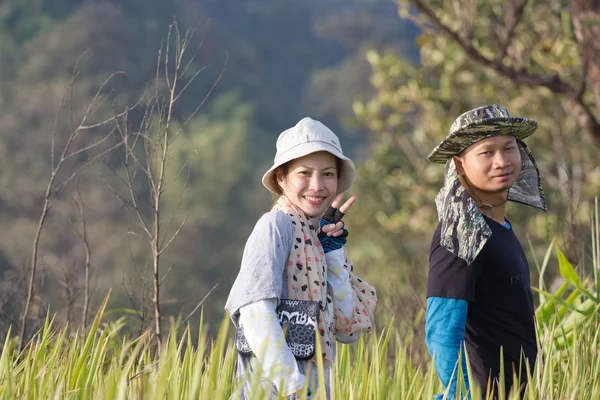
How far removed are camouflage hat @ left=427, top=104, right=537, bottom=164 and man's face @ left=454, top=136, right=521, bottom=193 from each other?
0.02 metres

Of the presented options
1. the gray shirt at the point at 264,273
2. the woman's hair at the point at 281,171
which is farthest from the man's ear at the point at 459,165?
the gray shirt at the point at 264,273

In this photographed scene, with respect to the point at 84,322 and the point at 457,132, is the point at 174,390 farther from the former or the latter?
the point at 84,322

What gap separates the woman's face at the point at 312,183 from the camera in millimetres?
2391

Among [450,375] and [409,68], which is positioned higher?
[409,68]

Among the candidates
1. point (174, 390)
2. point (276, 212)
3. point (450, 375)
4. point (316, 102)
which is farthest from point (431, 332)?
point (316, 102)

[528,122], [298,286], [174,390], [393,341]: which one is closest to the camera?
[174,390]

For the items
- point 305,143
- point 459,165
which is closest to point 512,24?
point 459,165

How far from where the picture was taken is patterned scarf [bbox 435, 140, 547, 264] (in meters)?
2.39

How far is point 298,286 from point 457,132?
0.60 m

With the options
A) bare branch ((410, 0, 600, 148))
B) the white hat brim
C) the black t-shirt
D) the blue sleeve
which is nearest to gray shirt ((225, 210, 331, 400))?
the white hat brim

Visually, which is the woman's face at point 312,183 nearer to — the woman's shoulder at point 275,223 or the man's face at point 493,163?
the woman's shoulder at point 275,223

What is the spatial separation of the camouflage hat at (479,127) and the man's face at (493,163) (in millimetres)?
16

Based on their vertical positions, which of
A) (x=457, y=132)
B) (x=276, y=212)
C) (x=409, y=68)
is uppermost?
(x=409, y=68)

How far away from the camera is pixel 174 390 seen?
6.95 feet
